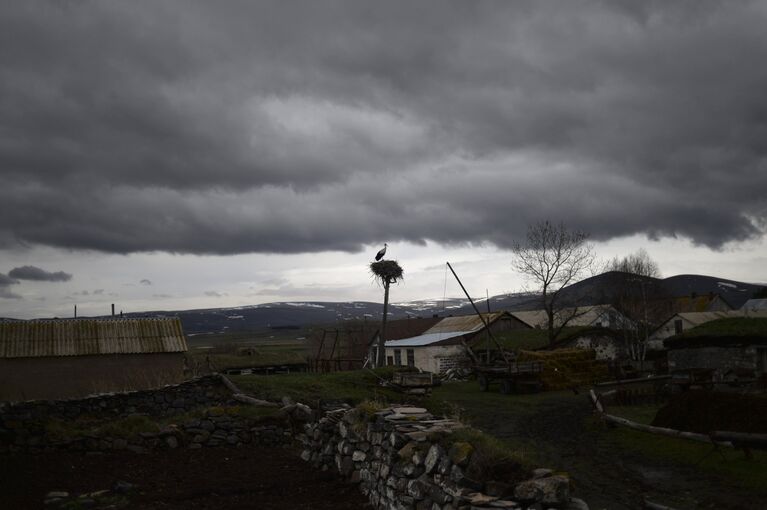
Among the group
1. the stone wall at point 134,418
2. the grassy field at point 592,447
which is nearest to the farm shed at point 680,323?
the grassy field at point 592,447

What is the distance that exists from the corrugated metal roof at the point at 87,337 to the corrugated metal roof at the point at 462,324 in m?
27.2

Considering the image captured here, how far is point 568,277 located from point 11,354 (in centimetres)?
3469

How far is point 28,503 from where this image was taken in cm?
1142

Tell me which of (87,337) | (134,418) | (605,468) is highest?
(87,337)

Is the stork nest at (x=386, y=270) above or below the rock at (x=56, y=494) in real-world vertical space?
above

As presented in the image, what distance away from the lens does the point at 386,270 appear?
34.1 m

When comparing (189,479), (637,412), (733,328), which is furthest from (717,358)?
(189,479)

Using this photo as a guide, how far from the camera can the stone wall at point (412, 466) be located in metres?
7.29

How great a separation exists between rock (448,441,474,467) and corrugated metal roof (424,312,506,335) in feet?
137

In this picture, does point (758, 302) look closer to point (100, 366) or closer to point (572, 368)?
point (572, 368)

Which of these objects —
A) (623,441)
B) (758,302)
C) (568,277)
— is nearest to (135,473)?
(623,441)

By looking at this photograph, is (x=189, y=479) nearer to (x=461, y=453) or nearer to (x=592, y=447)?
(x=461, y=453)

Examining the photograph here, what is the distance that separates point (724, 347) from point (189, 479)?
2974 centimetres

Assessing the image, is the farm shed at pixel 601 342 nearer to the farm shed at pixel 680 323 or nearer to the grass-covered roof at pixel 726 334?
the farm shed at pixel 680 323
